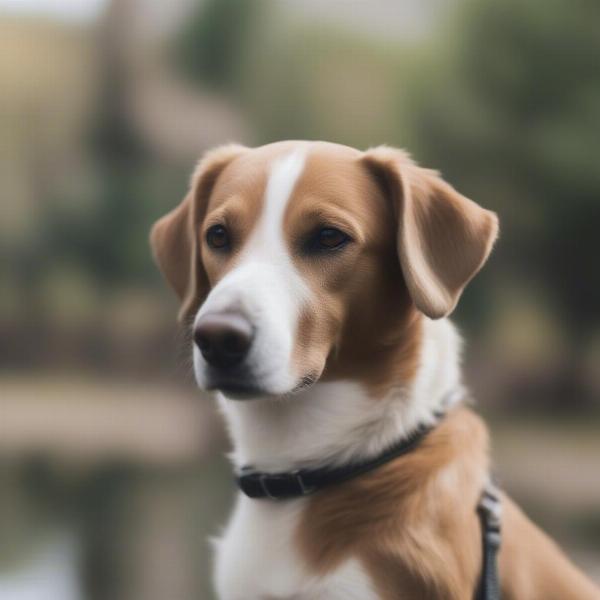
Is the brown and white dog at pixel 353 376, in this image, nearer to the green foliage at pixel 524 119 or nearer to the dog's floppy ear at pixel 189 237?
the dog's floppy ear at pixel 189 237

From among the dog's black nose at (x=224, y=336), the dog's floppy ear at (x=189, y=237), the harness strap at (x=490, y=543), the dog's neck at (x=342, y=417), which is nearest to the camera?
the dog's black nose at (x=224, y=336)

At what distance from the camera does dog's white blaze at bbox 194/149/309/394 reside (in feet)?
4.56

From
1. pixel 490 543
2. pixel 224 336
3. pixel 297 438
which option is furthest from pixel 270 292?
pixel 490 543

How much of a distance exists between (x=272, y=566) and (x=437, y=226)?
2.25 feet

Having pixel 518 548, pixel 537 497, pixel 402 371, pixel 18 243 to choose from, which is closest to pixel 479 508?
pixel 518 548

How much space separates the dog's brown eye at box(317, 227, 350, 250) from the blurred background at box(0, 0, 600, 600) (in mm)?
1861

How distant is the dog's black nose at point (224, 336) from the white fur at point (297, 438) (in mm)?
287

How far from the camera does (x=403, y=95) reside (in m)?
3.77

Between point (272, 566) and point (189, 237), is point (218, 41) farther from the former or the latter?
point (272, 566)

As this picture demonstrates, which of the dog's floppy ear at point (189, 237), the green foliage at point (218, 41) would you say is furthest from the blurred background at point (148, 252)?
the dog's floppy ear at point (189, 237)

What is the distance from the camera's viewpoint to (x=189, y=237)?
179 cm

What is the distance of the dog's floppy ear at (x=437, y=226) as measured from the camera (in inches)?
61.4

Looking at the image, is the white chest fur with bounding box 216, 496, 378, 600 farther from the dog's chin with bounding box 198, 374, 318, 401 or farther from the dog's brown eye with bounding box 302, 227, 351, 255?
the dog's brown eye with bounding box 302, 227, 351, 255

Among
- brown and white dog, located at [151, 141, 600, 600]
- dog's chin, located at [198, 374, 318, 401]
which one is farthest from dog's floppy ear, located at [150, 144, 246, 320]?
dog's chin, located at [198, 374, 318, 401]
